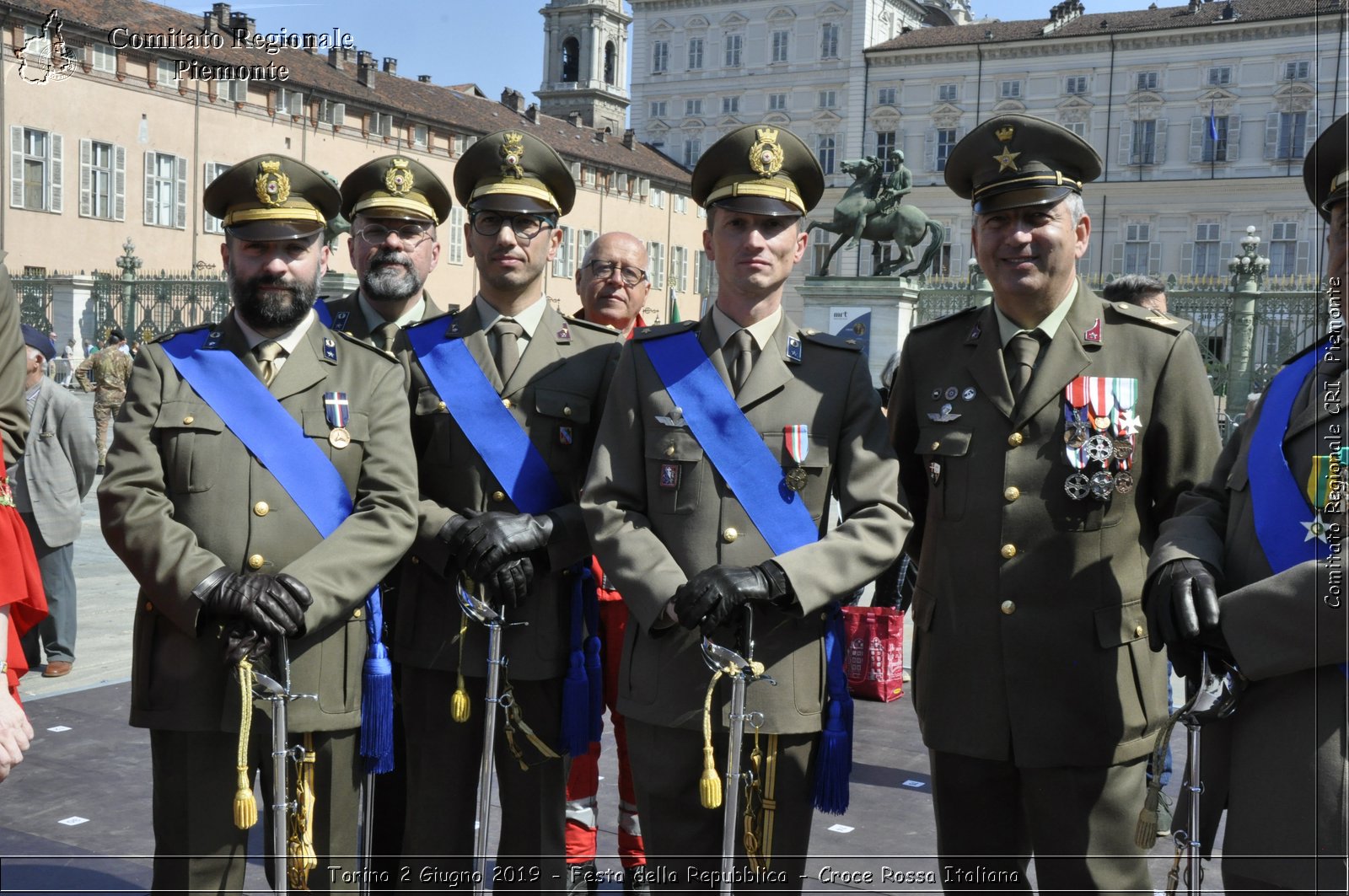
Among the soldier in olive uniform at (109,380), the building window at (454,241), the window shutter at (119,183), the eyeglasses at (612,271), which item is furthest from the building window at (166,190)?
the eyeglasses at (612,271)

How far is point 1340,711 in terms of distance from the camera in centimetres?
247

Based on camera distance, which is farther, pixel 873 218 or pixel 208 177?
pixel 208 177

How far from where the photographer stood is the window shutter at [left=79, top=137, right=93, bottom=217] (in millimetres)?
32406

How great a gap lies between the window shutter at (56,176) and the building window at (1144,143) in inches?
1510

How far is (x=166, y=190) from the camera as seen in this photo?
35.0m

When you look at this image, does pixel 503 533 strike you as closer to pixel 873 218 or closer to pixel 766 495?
pixel 766 495

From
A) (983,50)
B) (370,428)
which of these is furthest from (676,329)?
(983,50)

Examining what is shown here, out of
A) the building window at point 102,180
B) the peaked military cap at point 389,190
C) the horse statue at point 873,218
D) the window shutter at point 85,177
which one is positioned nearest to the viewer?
the peaked military cap at point 389,190

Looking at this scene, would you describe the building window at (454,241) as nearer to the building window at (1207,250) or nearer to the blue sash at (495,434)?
the building window at (1207,250)

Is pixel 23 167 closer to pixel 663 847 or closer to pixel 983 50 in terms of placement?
pixel 663 847

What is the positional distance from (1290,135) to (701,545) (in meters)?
52.2

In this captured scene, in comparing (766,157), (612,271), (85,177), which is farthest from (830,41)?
(766,157)

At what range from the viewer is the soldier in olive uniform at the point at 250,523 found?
10.5ft

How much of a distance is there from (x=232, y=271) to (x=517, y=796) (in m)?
1.63
